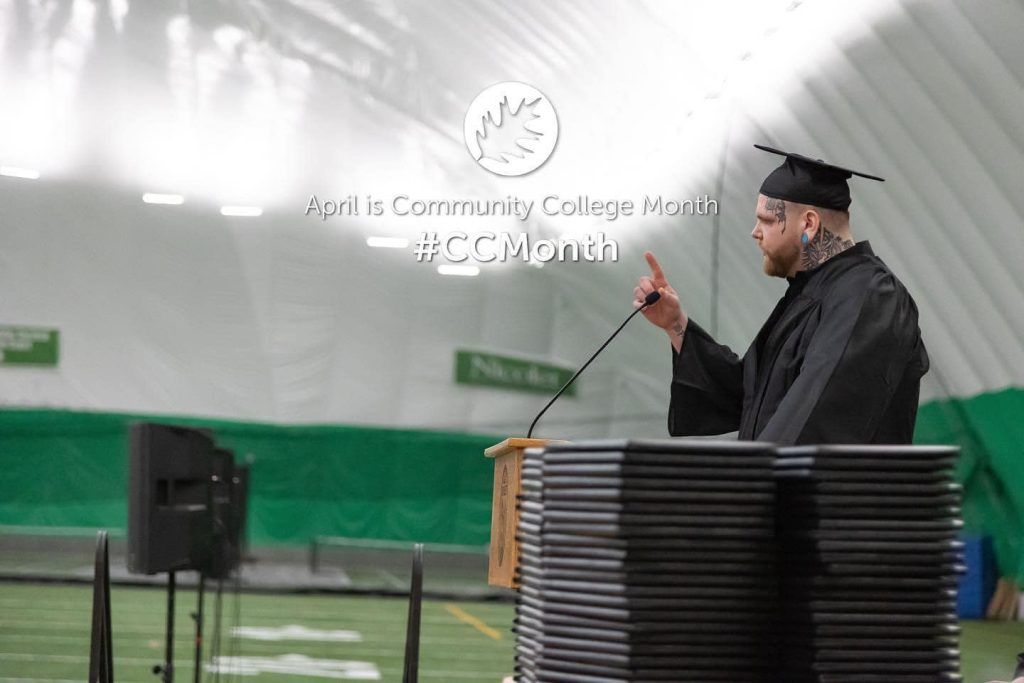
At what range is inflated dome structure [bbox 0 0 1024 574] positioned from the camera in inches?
261

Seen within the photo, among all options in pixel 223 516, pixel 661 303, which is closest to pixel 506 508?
pixel 661 303

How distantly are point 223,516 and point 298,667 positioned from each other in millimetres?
2032

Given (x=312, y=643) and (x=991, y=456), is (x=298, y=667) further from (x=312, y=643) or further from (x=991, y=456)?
(x=991, y=456)

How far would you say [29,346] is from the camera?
22.7ft

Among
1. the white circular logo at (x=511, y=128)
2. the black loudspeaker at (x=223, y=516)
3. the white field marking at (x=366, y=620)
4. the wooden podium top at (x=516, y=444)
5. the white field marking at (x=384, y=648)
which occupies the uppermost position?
the white circular logo at (x=511, y=128)

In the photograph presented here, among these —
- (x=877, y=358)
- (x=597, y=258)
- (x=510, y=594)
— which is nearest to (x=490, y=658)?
(x=510, y=594)

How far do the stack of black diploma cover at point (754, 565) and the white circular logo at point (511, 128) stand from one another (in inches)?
205

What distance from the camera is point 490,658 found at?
7258mm

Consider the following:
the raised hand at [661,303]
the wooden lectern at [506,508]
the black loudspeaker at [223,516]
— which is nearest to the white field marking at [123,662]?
the black loudspeaker at [223,516]

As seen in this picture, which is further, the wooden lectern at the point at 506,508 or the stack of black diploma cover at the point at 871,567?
the wooden lectern at the point at 506,508

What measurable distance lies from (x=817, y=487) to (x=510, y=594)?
20.2 feet

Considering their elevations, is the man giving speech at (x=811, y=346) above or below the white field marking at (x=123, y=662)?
above

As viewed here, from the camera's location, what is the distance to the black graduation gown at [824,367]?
2.17m

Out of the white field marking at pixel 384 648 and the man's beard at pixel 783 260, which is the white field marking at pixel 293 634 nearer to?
the white field marking at pixel 384 648
